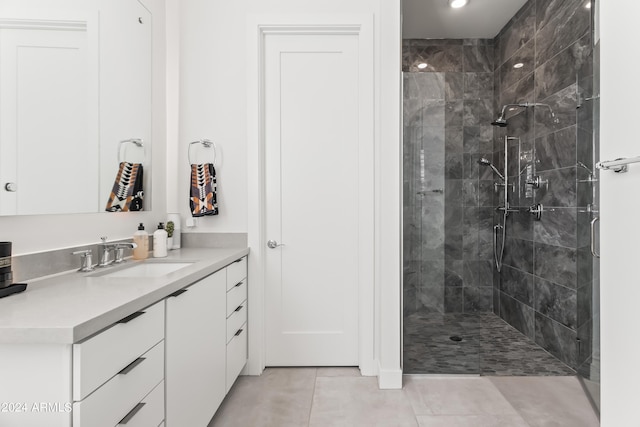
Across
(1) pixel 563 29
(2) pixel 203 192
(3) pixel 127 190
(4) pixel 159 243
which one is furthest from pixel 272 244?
(1) pixel 563 29

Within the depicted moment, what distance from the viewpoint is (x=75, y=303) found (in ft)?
3.57

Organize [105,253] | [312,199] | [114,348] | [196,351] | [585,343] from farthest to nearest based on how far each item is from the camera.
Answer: [312,199] < [585,343] < [105,253] < [196,351] < [114,348]

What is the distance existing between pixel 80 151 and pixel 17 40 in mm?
481

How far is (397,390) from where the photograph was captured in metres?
2.32

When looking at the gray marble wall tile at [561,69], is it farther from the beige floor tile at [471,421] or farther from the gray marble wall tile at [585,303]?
the beige floor tile at [471,421]

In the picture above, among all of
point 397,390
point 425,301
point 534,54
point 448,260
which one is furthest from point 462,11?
point 397,390

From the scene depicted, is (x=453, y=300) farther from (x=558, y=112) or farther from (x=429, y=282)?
(x=558, y=112)

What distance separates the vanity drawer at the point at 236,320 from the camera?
212cm

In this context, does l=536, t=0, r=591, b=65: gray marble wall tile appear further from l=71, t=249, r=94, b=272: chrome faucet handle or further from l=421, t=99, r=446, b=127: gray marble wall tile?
l=71, t=249, r=94, b=272: chrome faucet handle

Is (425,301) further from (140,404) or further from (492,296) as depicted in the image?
(140,404)

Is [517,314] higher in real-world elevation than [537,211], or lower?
lower

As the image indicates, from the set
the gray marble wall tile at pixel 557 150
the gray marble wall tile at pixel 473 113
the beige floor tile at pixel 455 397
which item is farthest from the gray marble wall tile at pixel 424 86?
the beige floor tile at pixel 455 397

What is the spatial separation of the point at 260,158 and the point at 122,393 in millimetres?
1782

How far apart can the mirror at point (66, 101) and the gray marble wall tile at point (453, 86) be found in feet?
6.31
